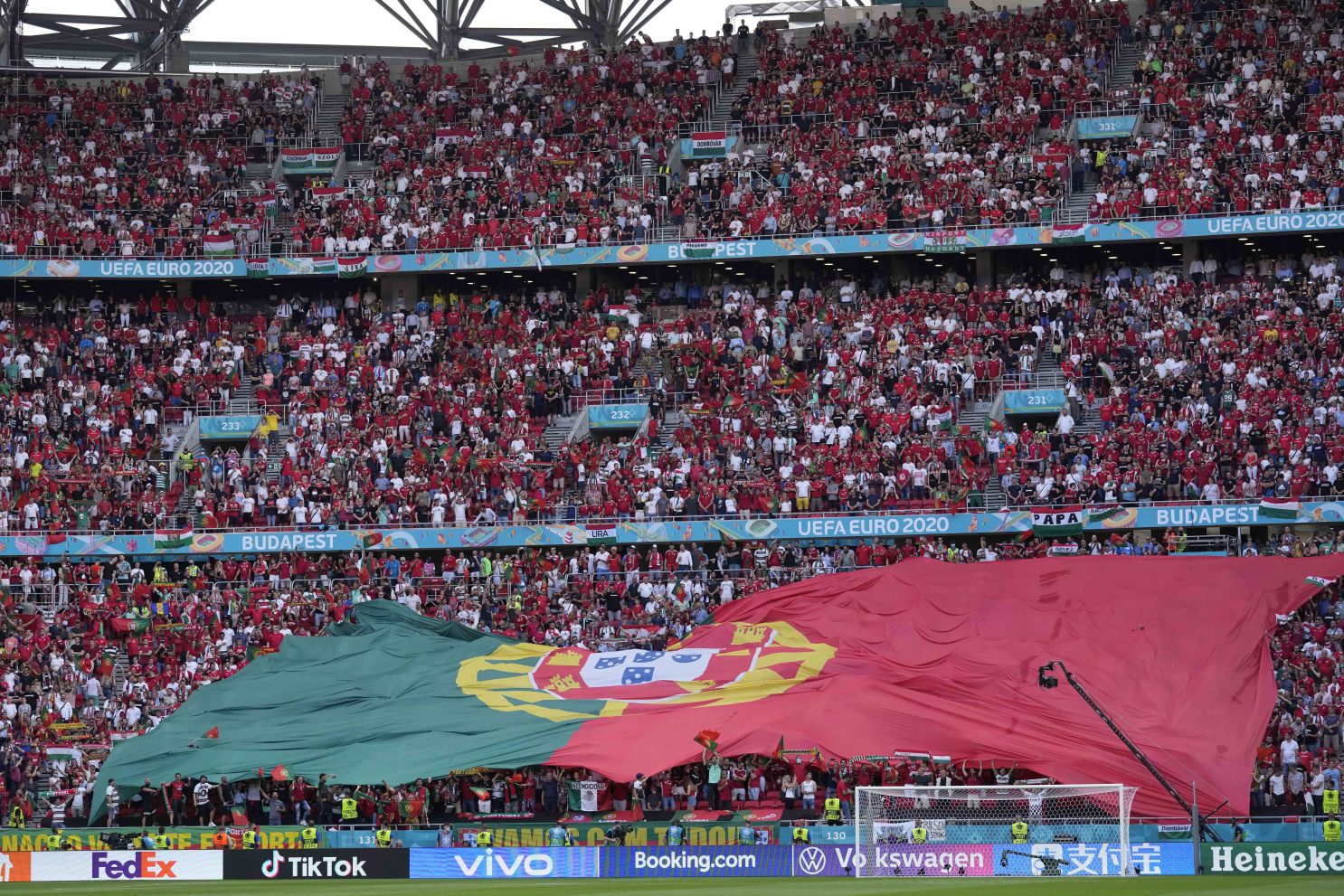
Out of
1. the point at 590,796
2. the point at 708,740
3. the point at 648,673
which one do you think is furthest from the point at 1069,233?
the point at 590,796

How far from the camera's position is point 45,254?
46094 millimetres

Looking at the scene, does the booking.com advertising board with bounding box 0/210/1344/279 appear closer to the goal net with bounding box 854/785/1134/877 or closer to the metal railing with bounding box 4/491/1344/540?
the metal railing with bounding box 4/491/1344/540

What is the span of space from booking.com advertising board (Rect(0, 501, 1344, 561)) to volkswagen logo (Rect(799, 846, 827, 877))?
40.1ft

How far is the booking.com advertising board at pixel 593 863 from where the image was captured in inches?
1009

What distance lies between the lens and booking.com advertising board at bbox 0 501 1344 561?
37.1 m

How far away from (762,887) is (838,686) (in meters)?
7.58

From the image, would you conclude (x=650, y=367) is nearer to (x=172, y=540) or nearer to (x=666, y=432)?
(x=666, y=432)

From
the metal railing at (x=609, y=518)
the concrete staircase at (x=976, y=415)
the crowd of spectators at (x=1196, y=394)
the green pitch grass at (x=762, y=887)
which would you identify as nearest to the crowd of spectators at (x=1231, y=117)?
the crowd of spectators at (x=1196, y=394)

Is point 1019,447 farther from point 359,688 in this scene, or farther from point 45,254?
point 45,254

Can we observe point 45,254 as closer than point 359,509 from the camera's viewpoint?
No

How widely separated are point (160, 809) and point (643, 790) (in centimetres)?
822

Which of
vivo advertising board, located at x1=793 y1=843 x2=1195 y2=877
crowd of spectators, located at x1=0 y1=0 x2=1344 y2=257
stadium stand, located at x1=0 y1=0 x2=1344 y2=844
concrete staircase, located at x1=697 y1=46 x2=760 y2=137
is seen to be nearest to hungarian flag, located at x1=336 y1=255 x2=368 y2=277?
crowd of spectators, located at x1=0 y1=0 x2=1344 y2=257

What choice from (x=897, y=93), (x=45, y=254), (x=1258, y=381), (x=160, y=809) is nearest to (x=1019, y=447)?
(x=1258, y=381)

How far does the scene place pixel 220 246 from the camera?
4606 cm
